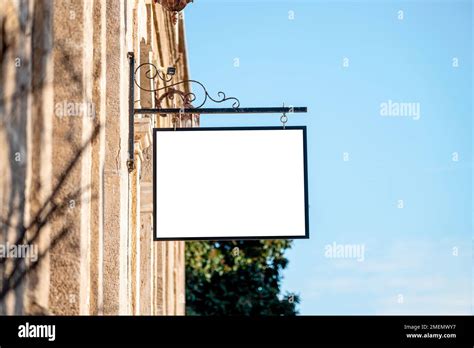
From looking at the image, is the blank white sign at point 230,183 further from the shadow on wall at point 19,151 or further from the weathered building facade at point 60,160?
the shadow on wall at point 19,151

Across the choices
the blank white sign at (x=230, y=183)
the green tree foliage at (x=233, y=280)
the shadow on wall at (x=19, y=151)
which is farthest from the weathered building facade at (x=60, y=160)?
the green tree foliage at (x=233, y=280)

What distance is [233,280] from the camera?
1475 inches

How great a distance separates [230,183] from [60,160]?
197 centimetres

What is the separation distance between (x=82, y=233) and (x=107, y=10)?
2.92m

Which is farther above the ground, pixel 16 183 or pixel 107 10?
pixel 107 10

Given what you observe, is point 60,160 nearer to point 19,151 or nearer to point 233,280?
point 19,151

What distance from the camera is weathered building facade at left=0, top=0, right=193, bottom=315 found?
9.24m

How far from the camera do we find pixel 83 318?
8.20 m

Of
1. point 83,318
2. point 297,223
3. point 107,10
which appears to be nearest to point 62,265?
point 83,318

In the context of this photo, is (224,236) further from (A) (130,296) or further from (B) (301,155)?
(A) (130,296)

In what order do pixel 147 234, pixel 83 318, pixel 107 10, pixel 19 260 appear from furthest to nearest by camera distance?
1. pixel 147 234
2. pixel 107 10
3. pixel 19 260
4. pixel 83 318

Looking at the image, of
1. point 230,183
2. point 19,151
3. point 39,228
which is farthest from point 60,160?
point 230,183

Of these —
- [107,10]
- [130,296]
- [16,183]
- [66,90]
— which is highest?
[107,10]

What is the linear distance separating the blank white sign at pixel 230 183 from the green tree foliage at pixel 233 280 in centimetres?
2523
